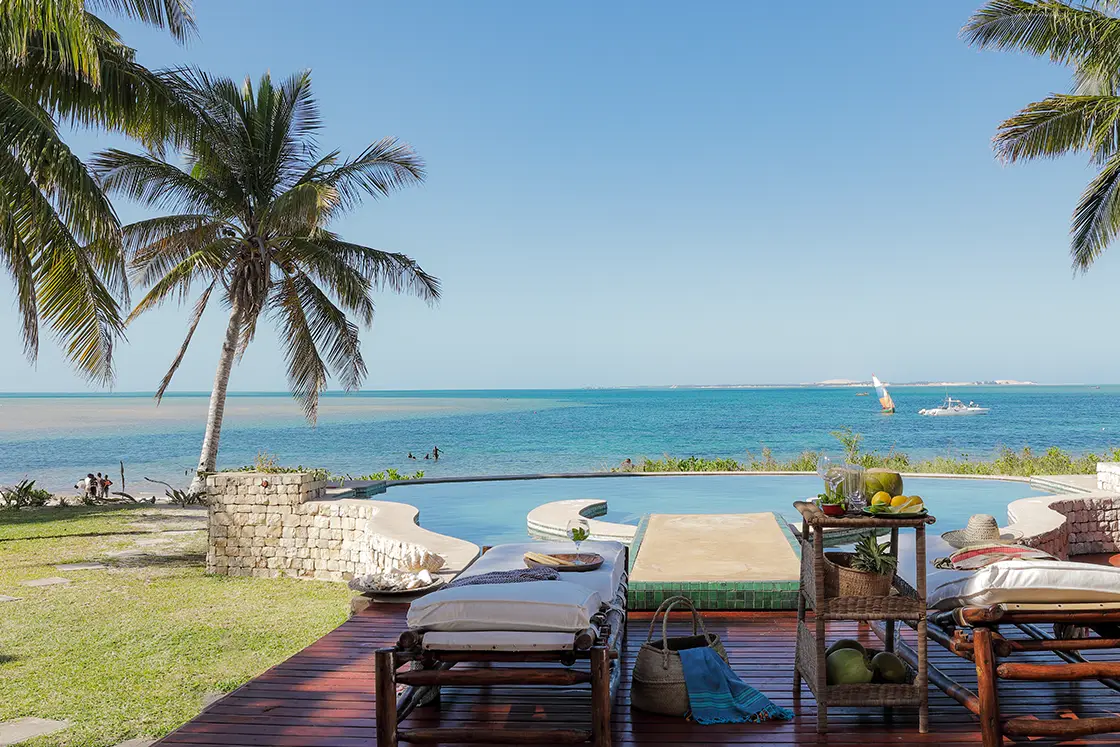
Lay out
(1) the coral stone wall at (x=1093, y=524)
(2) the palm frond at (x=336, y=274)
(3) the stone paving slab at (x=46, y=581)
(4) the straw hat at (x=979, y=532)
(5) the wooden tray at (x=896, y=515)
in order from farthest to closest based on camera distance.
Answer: (2) the palm frond at (x=336, y=274) → (3) the stone paving slab at (x=46, y=581) → (1) the coral stone wall at (x=1093, y=524) → (4) the straw hat at (x=979, y=532) → (5) the wooden tray at (x=896, y=515)

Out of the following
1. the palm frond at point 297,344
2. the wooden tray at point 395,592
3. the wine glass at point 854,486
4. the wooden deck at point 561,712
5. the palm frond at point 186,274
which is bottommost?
the wooden deck at point 561,712

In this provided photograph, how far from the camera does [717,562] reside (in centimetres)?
499

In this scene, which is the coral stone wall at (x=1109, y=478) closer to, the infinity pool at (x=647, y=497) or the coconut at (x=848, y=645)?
the infinity pool at (x=647, y=497)

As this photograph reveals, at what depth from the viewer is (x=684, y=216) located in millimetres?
33062

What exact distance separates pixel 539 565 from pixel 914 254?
38.2m

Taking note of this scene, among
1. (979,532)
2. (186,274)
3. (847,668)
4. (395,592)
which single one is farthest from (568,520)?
(186,274)

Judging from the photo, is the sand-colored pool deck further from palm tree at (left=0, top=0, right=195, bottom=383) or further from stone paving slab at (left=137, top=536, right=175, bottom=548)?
stone paving slab at (left=137, top=536, right=175, bottom=548)

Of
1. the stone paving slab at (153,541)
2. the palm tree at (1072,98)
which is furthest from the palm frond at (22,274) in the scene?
the palm tree at (1072,98)

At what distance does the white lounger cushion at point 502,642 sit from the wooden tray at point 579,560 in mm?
830

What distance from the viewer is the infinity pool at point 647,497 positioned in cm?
949

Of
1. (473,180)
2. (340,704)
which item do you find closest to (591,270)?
(473,180)

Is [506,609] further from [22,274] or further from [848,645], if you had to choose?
[22,274]

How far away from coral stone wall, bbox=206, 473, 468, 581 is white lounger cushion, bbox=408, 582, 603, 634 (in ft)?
18.7

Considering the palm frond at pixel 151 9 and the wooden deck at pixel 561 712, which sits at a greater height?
the palm frond at pixel 151 9
